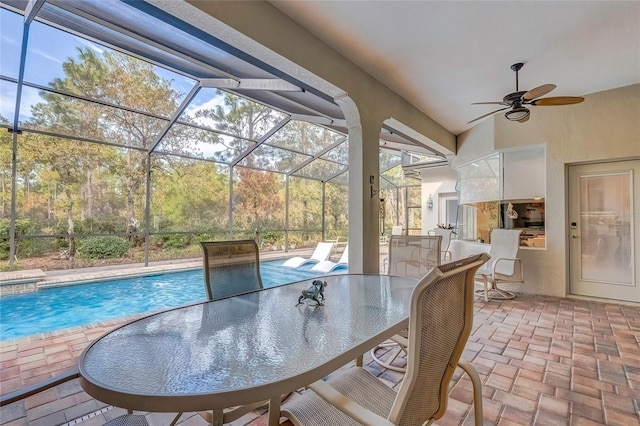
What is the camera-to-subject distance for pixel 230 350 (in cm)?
106

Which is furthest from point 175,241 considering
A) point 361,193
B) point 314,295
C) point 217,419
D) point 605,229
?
point 605,229

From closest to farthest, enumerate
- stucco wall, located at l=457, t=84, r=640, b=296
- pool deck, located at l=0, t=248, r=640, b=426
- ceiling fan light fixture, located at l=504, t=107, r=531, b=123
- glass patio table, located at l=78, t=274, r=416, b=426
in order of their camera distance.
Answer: glass patio table, located at l=78, t=274, r=416, b=426, pool deck, located at l=0, t=248, r=640, b=426, ceiling fan light fixture, located at l=504, t=107, r=531, b=123, stucco wall, located at l=457, t=84, r=640, b=296

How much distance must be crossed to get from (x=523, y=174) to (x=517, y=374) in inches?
156

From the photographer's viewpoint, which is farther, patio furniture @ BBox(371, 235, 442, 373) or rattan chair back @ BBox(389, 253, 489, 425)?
patio furniture @ BBox(371, 235, 442, 373)

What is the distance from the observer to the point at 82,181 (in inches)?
254

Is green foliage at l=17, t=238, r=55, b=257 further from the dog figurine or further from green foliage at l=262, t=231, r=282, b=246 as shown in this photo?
the dog figurine

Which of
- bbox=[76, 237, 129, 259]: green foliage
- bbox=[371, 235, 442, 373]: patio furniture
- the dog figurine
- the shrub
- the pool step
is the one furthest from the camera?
the shrub

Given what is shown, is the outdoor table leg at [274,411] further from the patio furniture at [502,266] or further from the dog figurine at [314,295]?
the patio furniture at [502,266]

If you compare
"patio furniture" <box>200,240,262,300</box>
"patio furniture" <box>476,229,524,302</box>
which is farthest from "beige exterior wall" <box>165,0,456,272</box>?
"patio furniture" <box>476,229,524,302</box>

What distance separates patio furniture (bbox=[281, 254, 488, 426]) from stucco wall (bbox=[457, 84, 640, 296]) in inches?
189

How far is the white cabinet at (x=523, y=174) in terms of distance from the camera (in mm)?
4934

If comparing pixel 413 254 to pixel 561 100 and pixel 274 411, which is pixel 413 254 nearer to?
pixel 274 411

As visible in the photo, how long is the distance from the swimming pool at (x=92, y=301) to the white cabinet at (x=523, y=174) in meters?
5.28

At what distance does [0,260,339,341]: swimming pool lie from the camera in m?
4.19
